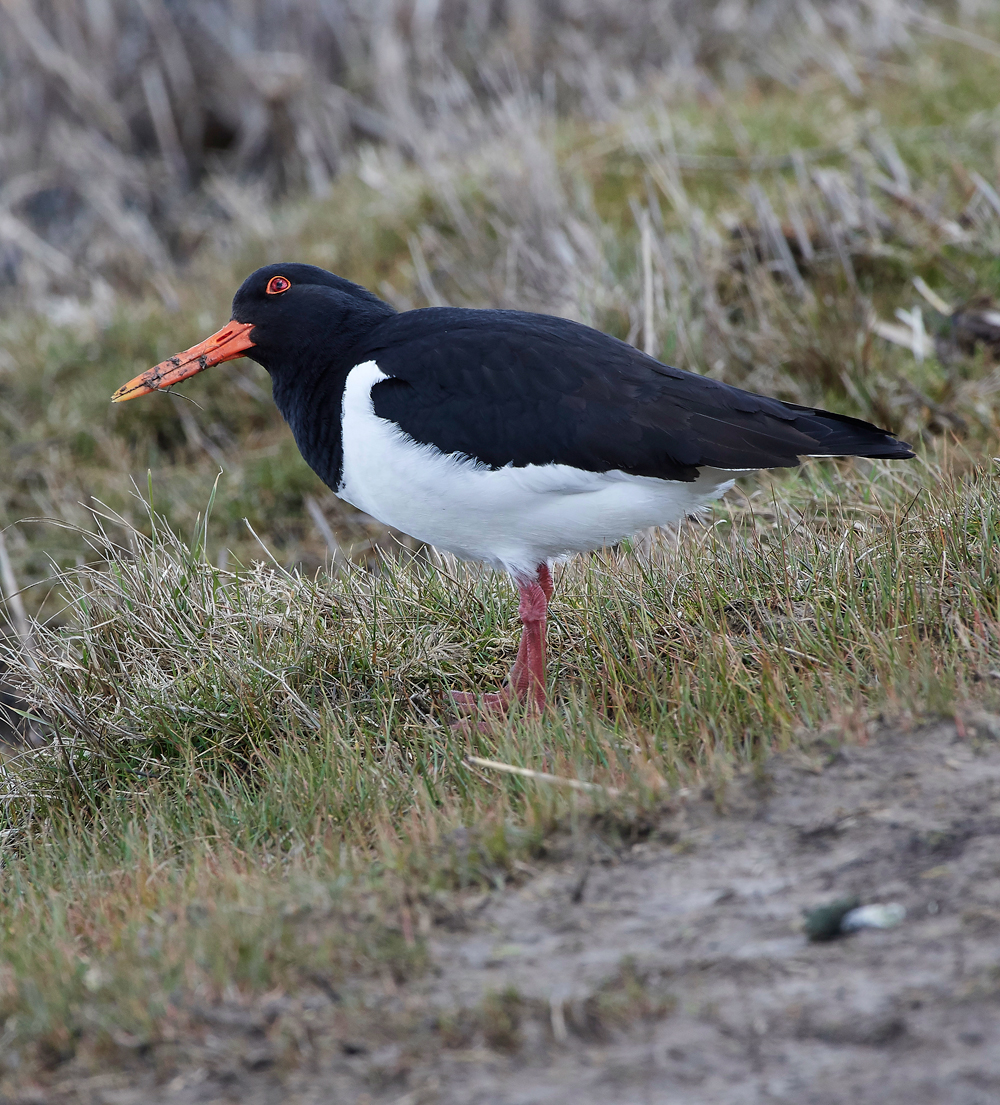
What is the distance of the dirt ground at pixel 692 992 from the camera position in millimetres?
Answer: 2248

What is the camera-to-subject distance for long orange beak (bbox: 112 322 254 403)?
15.6 feet

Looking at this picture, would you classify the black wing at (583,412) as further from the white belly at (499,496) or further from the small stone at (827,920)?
the small stone at (827,920)

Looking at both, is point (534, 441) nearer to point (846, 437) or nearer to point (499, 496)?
point (499, 496)

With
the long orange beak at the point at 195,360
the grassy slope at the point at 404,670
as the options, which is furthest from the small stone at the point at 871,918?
the long orange beak at the point at 195,360

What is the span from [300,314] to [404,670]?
139 cm

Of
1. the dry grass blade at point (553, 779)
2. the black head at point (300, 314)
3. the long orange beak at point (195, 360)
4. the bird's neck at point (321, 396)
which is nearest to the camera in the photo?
the dry grass blade at point (553, 779)

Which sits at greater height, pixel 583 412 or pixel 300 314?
pixel 300 314

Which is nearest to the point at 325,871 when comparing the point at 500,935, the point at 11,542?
the point at 500,935

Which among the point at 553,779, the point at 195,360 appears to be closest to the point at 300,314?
the point at 195,360

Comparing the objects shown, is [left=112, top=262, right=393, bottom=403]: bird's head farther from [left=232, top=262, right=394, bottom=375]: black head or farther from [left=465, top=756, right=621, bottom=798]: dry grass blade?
[left=465, top=756, right=621, bottom=798]: dry grass blade

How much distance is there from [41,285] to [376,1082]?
30.7 feet

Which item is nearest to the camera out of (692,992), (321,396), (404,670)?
(692,992)

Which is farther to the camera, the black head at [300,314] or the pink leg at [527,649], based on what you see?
the black head at [300,314]

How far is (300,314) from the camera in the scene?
15.1ft
